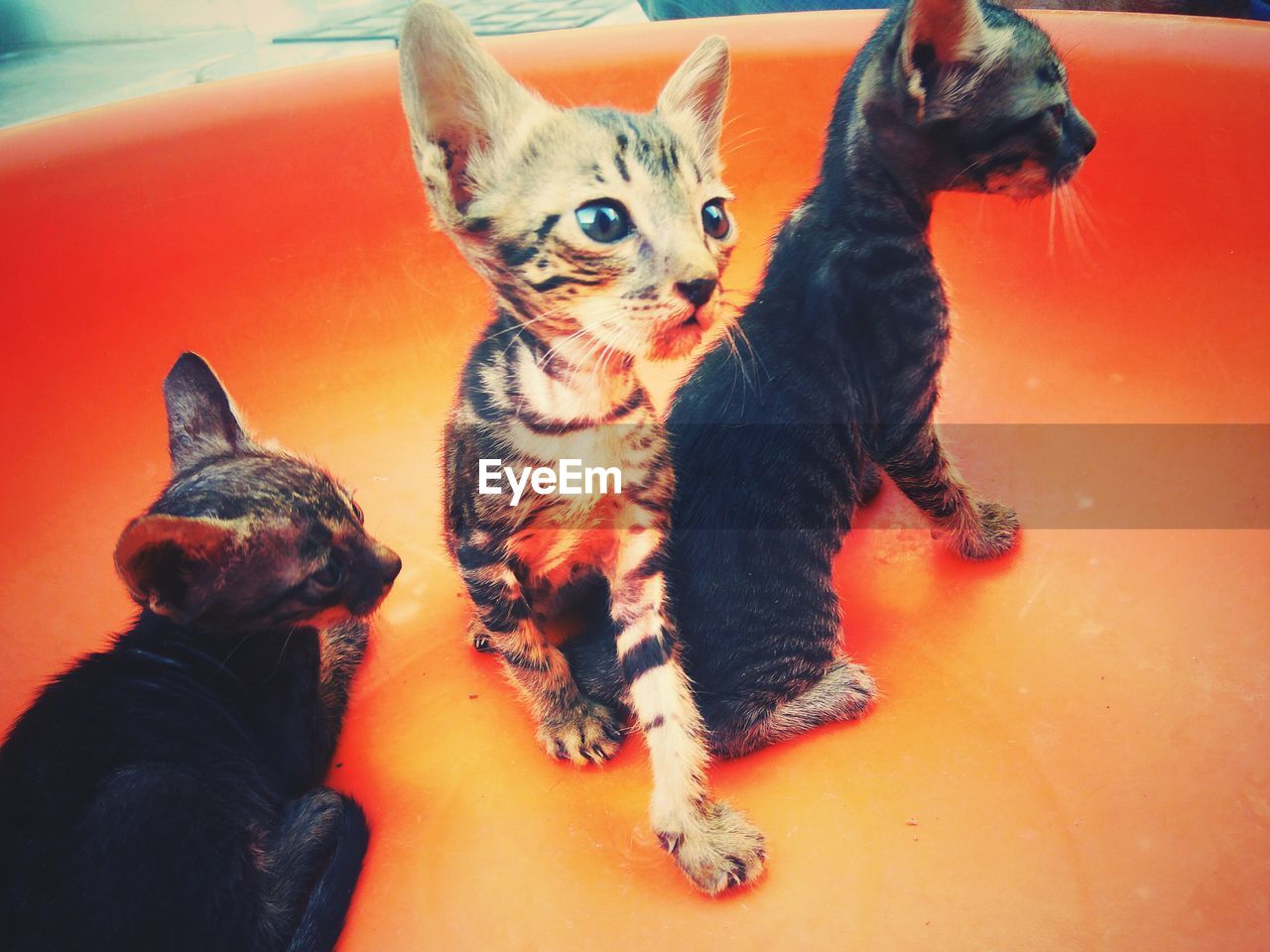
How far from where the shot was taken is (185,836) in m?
0.81

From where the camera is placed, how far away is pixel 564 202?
30.7 inches

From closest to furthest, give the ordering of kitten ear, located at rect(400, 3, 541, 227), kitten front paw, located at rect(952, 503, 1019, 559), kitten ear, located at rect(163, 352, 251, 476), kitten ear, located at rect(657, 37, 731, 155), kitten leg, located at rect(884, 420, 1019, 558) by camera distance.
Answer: kitten ear, located at rect(400, 3, 541, 227), kitten ear, located at rect(657, 37, 731, 155), kitten ear, located at rect(163, 352, 251, 476), kitten leg, located at rect(884, 420, 1019, 558), kitten front paw, located at rect(952, 503, 1019, 559)

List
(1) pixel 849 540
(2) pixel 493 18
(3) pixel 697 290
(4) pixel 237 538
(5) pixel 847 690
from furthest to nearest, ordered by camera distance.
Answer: (2) pixel 493 18 < (1) pixel 849 540 < (5) pixel 847 690 < (4) pixel 237 538 < (3) pixel 697 290

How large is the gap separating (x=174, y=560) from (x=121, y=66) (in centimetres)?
261

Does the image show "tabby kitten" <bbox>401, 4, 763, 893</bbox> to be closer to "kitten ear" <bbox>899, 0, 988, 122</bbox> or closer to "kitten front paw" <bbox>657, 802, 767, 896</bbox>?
"kitten front paw" <bbox>657, 802, 767, 896</bbox>

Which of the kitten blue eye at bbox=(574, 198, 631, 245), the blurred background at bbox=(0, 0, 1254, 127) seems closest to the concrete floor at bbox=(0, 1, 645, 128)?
the blurred background at bbox=(0, 0, 1254, 127)

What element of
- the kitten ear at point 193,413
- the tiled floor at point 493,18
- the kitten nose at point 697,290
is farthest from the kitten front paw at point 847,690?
the tiled floor at point 493,18

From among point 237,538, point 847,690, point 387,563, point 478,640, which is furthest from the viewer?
point 478,640

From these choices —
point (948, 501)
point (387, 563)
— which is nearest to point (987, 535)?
point (948, 501)

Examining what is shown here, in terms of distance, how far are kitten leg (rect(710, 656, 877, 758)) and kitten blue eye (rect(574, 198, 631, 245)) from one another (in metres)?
0.58

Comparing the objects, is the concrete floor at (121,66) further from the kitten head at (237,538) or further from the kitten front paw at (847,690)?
the kitten front paw at (847,690)

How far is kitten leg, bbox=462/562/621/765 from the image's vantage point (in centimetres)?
94

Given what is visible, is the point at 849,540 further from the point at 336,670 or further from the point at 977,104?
the point at 336,670

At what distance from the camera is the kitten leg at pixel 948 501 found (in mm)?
1082
